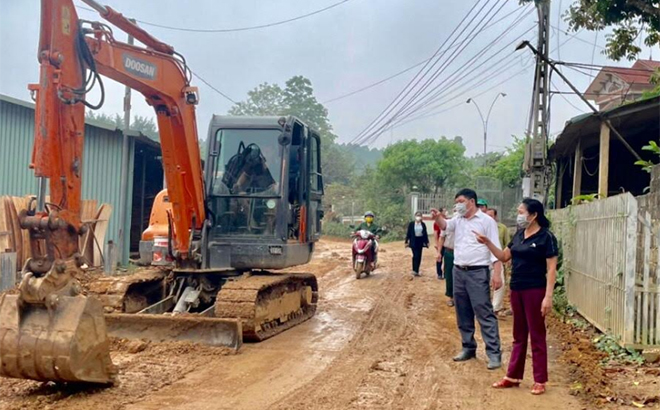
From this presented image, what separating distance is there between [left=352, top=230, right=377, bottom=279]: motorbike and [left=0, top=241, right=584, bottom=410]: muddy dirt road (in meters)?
5.68

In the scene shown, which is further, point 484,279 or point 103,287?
point 103,287

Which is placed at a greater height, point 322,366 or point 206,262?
point 206,262

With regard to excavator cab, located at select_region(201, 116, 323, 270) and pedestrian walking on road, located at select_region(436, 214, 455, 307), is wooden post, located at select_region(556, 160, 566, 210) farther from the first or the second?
excavator cab, located at select_region(201, 116, 323, 270)

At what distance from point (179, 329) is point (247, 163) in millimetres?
2504

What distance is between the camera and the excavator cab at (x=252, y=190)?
866 centimetres

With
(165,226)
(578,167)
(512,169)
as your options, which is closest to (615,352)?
(165,226)

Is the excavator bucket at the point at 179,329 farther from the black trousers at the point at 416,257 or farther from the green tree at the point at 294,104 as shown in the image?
the green tree at the point at 294,104

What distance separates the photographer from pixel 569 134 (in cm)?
1597

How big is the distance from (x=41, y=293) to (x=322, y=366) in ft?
9.75

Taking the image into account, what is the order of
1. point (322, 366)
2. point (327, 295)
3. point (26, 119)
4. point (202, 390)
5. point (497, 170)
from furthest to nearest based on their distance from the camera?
point (497, 170)
point (26, 119)
point (327, 295)
point (322, 366)
point (202, 390)

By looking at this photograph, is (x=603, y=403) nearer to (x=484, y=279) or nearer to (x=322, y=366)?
(x=484, y=279)

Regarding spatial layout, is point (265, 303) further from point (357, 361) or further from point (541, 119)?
point (541, 119)

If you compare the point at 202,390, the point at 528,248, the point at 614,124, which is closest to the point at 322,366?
the point at 202,390

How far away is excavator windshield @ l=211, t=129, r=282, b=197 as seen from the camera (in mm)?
8773
